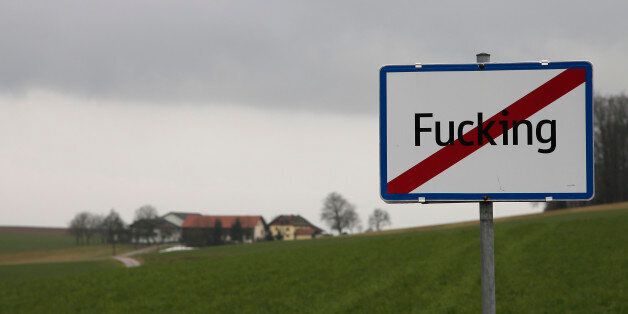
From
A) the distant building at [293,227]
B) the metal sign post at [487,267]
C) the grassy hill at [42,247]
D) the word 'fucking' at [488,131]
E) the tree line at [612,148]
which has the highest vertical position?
the tree line at [612,148]

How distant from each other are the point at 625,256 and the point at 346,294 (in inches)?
490

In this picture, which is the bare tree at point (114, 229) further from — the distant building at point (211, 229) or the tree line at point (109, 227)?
the distant building at point (211, 229)

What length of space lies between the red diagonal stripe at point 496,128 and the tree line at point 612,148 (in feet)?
271

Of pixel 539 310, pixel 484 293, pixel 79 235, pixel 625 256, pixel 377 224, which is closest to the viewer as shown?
pixel 484 293

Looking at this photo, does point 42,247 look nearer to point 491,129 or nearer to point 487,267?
point 491,129

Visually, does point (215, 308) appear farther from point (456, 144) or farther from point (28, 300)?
point (456, 144)

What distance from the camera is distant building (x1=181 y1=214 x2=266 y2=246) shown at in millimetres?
135250

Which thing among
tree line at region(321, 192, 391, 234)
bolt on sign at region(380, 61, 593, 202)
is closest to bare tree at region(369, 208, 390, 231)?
tree line at region(321, 192, 391, 234)

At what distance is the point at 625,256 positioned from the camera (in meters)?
33.1

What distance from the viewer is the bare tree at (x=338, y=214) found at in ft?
425

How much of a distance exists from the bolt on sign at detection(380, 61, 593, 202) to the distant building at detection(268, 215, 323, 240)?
161 metres

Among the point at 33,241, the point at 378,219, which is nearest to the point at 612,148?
the point at 378,219

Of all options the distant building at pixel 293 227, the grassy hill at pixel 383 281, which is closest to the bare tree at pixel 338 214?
the distant building at pixel 293 227

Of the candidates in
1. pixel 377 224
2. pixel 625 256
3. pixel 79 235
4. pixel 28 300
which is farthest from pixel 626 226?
pixel 79 235
